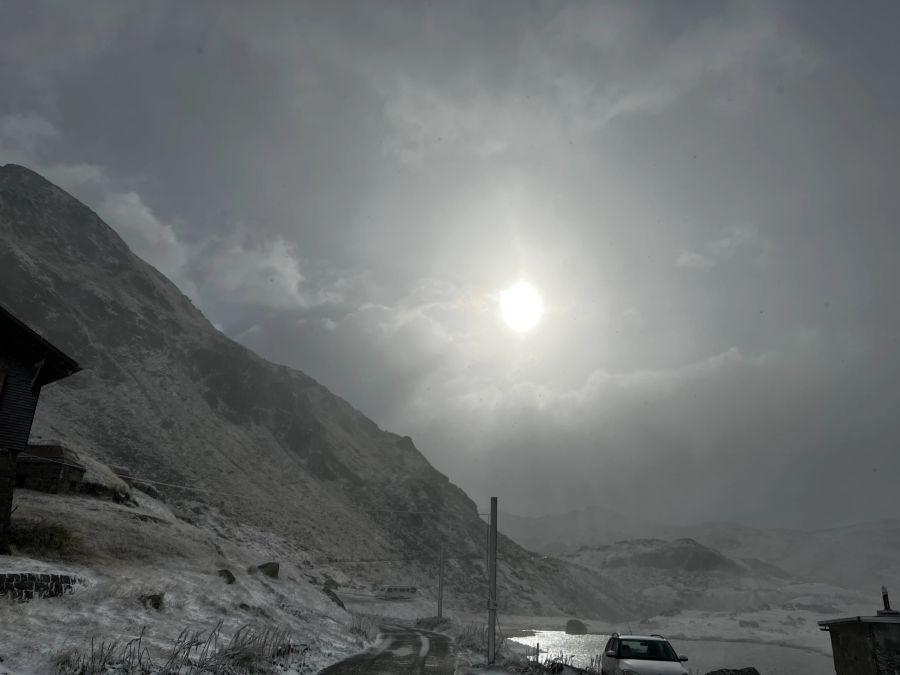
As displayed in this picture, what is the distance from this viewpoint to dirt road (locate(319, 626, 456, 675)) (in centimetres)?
2116

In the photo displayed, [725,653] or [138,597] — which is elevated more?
[138,597]

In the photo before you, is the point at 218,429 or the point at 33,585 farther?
the point at 218,429

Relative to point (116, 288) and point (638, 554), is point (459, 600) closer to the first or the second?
point (116, 288)

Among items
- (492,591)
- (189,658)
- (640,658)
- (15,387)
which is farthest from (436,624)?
(15,387)

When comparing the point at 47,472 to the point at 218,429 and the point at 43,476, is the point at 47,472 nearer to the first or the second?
the point at 43,476

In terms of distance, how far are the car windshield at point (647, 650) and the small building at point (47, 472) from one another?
31.1 m

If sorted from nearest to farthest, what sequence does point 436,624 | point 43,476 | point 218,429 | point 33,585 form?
point 33,585
point 43,476
point 436,624
point 218,429

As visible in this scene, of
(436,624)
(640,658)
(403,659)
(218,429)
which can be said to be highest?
(218,429)

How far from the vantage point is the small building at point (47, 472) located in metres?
32.2

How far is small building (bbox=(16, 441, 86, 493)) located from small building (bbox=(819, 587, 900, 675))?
37239 millimetres

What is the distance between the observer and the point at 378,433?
130 metres

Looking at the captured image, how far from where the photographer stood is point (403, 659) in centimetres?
2525

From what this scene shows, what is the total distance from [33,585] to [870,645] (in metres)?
24.2

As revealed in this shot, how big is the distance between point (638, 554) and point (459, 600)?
113774mm
